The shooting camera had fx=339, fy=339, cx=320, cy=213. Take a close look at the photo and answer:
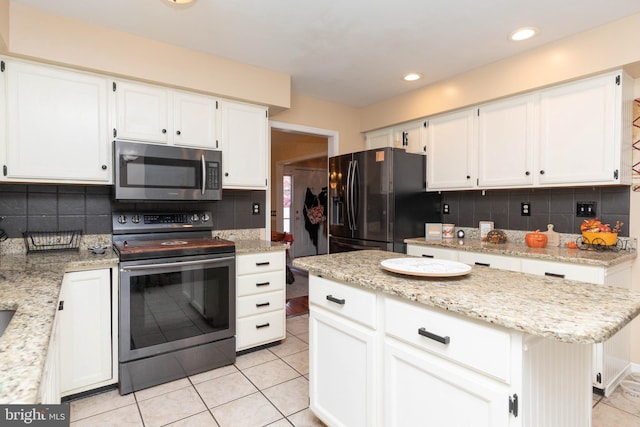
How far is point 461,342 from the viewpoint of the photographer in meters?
1.11

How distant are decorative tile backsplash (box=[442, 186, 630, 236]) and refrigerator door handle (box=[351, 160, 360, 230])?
95cm

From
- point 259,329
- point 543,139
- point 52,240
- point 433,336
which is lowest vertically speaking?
point 259,329

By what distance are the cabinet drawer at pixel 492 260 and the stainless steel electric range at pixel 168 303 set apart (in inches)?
73.7

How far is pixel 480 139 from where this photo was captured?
119 inches

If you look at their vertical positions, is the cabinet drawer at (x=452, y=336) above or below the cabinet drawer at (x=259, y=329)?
above

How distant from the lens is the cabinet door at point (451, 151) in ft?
10.2

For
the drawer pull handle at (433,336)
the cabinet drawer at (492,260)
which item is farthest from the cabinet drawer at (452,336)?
the cabinet drawer at (492,260)

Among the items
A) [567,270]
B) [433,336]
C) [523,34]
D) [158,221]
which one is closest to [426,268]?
[433,336]

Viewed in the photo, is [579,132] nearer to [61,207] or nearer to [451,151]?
[451,151]

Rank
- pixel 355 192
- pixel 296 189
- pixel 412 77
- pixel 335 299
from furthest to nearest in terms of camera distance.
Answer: pixel 296 189
pixel 355 192
pixel 412 77
pixel 335 299

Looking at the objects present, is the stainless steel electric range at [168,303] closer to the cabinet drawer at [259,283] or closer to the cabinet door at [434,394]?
the cabinet drawer at [259,283]

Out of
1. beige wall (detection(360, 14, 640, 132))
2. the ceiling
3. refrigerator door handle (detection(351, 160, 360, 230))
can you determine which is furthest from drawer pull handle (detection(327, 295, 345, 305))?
beige wall (detection(360, 14, 640, 132))

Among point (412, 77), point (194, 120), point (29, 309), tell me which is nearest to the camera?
point (29, 309)

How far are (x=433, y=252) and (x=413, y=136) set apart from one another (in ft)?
4.30
